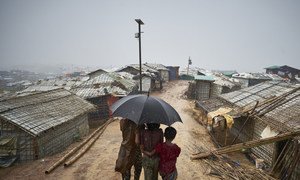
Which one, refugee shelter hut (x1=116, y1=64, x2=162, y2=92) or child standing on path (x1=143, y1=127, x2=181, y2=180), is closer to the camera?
child standing on path (x1=143, y1=127, x2=181, y2=180)

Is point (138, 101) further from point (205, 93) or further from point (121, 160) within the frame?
point (205, 93)

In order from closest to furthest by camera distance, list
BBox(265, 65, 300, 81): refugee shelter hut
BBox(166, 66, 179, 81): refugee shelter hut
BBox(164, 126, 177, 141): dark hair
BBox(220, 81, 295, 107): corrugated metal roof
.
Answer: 1. BBox(164, 126, 177, 141): dark hair
2. BBox(220, 81, 295, 107): corrugated metal roof
3. BBox(265, 65, 300, 81): refugee shelter hut
4. BBox(166, 66, 179, 81): refugee shelter hut

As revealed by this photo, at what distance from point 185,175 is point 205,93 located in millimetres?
25696

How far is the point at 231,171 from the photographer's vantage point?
10.0m

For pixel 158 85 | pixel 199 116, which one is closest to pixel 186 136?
pixel 199 116

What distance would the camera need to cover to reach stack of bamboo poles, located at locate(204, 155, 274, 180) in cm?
952

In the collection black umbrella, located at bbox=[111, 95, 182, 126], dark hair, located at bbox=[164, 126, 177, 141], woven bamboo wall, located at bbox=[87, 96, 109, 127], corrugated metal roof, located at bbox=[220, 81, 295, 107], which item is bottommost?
woven bamboo wall, located at bbox=[87, 96, 109, 127]

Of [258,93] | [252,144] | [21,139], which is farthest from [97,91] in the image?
[252,144]

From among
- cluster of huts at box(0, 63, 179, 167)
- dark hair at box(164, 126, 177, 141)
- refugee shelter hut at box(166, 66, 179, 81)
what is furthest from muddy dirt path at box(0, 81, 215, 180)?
refugee shelter hut at box(166, 66, 179, 81)

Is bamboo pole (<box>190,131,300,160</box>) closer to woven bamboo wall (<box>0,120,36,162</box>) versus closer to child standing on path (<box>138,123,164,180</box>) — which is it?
child standing on path (<box>138,123,164,180</box>)

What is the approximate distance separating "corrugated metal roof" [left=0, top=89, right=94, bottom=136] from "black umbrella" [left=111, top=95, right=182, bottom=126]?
8378 mm

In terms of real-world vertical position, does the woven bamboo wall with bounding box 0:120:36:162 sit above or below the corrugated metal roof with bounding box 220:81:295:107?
below

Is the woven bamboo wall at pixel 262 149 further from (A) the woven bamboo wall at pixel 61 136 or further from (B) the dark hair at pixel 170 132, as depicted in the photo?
(A) the woven bamboo wall at pixel 61 136

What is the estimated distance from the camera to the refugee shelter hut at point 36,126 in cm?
1243
